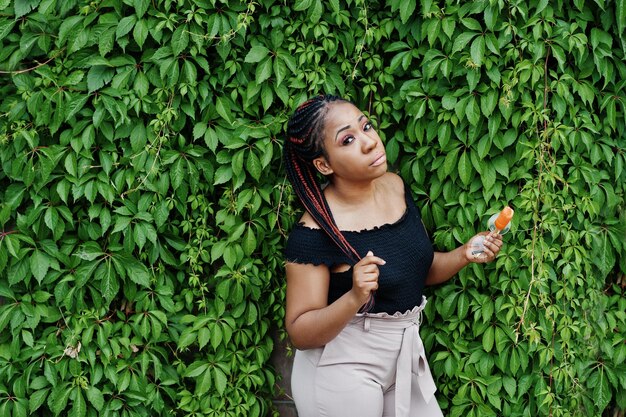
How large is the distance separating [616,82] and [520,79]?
38 cm

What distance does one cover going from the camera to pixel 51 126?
9.66 feet

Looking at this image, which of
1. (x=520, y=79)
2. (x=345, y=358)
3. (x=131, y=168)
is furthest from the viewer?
(x=131, y=168)

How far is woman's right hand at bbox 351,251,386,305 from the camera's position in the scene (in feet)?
7.70

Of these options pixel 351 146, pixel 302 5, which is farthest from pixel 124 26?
pixel 351 146

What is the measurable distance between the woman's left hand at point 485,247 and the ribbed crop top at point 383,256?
0.16 m

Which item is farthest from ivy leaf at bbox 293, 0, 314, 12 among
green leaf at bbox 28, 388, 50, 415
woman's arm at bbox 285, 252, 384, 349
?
green leaf at bbox 28, 388, 50, 415

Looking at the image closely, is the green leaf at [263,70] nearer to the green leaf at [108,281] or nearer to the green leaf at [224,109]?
the green leaf at [224,109]

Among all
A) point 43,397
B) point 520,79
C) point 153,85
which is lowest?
point 43,397

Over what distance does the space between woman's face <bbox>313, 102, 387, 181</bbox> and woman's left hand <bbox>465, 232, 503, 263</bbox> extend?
1.34 ft

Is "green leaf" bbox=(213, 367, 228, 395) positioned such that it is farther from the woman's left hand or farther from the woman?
the woman's left hand

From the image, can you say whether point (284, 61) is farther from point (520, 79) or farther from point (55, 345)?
point (55, 345)

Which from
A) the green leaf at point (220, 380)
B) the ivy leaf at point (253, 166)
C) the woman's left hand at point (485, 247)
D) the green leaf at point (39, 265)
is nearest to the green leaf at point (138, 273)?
the green leaf at point (39, 265)

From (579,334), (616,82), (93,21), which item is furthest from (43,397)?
(616,82)

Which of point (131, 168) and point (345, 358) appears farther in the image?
point (131, 168)
